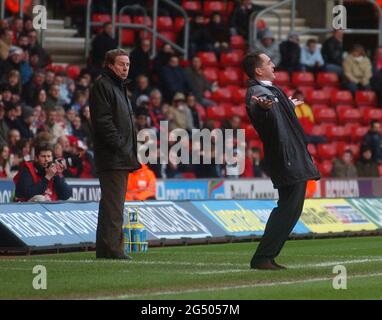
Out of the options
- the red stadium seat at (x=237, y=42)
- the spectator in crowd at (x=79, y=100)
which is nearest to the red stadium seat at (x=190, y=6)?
the red stadium seat at (x=237, y=42)

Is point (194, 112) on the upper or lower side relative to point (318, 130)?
upper

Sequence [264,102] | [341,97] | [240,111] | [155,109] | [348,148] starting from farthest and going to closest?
[341,97], [348,148], [240,111], [155,109], [264,102]

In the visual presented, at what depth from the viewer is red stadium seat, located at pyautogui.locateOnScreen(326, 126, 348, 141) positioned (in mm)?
32500

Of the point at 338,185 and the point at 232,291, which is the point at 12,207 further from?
the point at 338,185

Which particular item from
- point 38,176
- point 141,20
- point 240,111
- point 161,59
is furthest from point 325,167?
point 38,176

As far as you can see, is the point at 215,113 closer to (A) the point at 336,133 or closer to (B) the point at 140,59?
(B) the point at 140,59

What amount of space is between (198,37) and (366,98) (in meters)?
4.94

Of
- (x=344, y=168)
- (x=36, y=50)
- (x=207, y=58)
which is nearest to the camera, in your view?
(x=36, y=50)

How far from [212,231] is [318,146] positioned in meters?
12.2

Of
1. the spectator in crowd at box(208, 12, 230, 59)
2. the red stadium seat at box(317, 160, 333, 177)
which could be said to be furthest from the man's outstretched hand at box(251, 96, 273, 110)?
the spectator in crowd at box(208, 12, 230, 59)

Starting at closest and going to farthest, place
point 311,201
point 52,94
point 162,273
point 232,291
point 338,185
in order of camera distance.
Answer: point 232,291 → point 162,273 → point 311,201 → point 52,94 → point 338,185

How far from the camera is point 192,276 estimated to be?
43.0 feet
